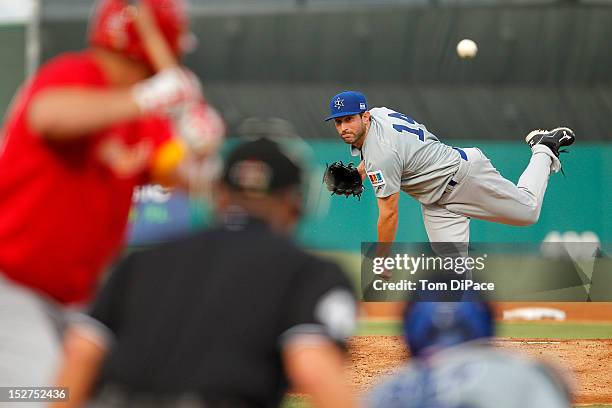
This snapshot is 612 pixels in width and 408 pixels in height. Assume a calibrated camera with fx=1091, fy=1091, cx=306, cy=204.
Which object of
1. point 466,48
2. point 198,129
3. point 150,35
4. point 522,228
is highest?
point 466,48

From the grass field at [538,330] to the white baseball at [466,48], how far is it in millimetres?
3426

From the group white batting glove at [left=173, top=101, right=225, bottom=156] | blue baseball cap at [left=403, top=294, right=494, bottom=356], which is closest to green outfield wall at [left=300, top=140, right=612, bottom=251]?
white batting glove at [left=173, top=101, right=225, bottom=156]

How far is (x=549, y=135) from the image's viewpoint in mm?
8805

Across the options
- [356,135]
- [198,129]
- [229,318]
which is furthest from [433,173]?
[229,318]

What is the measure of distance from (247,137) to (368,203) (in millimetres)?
9731

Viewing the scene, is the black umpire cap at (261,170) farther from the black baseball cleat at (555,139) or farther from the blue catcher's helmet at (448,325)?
the black baseball cleat at (555,139)

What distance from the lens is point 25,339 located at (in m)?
2.77

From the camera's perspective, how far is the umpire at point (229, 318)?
208 centimetres

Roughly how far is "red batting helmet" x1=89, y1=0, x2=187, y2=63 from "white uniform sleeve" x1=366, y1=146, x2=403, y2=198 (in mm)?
5004

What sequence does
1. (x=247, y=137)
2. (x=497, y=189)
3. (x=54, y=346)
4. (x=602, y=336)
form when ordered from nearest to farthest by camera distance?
1. (x=247, y=137)
2. (x=54, y=346)
3. (x=497, y=189)
4. (x=602, y=336)

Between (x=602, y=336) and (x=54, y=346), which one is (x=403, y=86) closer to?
(x=602, y=336)

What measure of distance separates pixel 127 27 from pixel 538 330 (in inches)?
335

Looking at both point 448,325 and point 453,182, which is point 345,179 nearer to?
point 453,182

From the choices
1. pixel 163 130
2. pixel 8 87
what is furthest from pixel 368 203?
pixel 163 130
